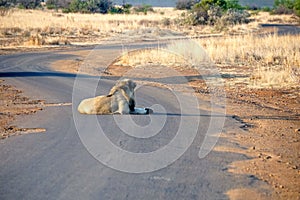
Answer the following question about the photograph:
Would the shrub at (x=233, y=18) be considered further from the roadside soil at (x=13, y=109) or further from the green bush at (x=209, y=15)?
the roadside soil at (x=13, y=109)

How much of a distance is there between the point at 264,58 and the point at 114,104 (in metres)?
13.4

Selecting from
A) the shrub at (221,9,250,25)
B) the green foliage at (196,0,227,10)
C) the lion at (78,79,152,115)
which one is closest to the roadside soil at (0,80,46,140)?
the lion at (78,79,152,115)

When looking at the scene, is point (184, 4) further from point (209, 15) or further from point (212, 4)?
point (209, 15)

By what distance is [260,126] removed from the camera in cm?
1009

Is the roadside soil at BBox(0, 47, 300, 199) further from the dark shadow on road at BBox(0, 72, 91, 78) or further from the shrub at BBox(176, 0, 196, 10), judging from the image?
the shrub at BBox(176, 0, 196, 10)

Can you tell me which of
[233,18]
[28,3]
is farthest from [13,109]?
[28,3]

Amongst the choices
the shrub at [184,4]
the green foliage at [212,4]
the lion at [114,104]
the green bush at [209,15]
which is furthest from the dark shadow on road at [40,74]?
the shrub at [184,4]

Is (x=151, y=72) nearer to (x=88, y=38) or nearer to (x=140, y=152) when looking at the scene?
(x=140, y=152)

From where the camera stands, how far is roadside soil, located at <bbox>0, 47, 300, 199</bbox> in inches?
272

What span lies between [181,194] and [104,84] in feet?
35.3

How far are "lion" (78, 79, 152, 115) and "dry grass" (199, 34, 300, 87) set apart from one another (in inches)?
270

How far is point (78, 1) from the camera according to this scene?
268ft

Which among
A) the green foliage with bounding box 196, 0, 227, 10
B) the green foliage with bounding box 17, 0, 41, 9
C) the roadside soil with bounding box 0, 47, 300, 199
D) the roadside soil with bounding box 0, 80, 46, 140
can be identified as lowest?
the roadside soil with bounding box 0, 47, 300, 199

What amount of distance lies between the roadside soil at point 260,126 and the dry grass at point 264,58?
87cm
